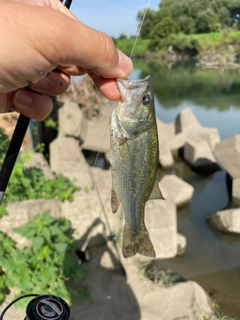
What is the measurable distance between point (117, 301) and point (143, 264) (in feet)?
2.78

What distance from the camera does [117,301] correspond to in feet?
12.3

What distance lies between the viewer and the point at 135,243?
1.87 metres

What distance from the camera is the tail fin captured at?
6.10ft

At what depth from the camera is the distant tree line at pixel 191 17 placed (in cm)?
1745

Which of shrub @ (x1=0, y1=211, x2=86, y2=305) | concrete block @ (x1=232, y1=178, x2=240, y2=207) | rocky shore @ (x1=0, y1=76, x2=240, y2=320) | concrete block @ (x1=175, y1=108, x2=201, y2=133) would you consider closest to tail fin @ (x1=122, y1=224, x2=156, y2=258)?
rocky shore @ (x1=0, y1=76, x2=240, y2=320)

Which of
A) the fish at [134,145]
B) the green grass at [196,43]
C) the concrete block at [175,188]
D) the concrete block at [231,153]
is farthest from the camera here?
the green grass at [196,43]

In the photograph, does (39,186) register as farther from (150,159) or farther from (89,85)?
(89,85)

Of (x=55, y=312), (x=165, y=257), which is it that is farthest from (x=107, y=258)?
(x=55, y=312)

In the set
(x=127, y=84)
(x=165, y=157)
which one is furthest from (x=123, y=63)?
(x=165, y=157)

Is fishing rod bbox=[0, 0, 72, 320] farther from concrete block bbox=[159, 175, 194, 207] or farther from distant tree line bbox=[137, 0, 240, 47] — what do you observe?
distant tree line bbox=[137, 0, 240, 47]

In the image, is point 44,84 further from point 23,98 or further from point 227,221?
point 227,221

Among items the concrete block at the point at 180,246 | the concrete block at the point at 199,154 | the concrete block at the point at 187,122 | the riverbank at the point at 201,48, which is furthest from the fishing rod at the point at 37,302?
the riverbank at the point at 201,48

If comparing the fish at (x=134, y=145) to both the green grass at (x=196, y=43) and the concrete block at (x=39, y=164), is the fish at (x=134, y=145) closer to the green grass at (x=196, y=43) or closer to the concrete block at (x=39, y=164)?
the concrete block at (x=39, y=164)

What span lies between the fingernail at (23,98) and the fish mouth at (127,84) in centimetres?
56
